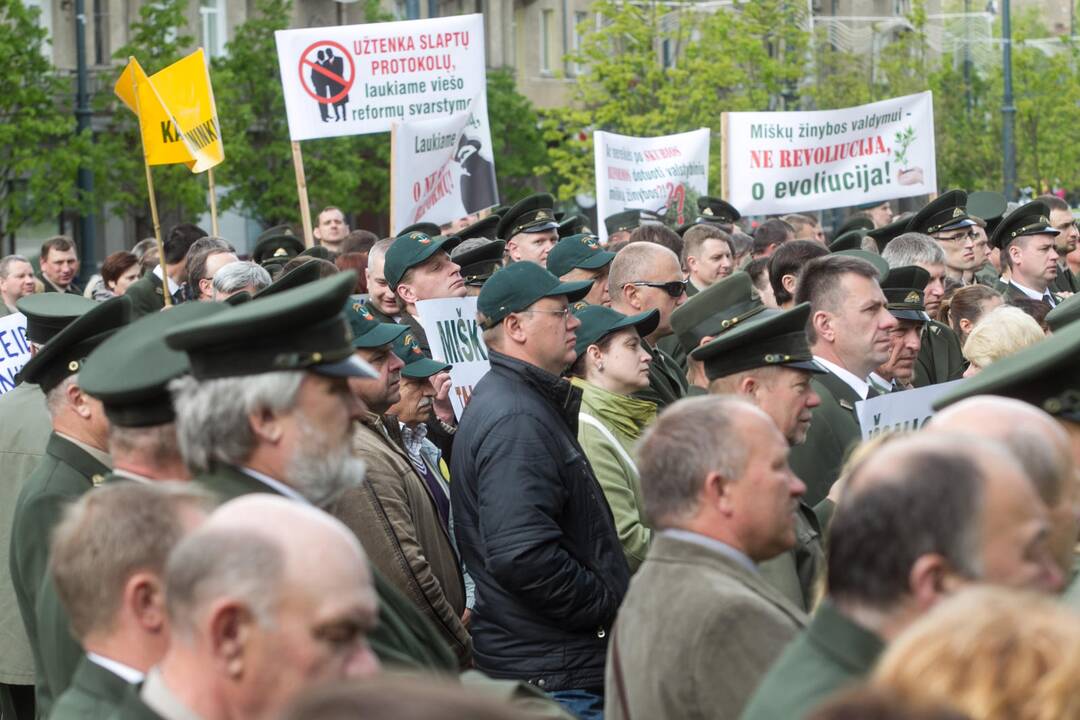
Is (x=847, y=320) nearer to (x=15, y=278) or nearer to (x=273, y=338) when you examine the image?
(x=273, y=338)

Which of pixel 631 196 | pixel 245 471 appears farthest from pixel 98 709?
pixel 631 196

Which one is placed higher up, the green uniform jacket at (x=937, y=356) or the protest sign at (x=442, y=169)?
the protest sign at (x=442, y=169)

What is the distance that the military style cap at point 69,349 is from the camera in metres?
5.38

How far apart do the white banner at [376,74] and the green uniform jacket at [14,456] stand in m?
7.04

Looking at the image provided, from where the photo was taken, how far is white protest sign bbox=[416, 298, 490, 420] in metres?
8.54

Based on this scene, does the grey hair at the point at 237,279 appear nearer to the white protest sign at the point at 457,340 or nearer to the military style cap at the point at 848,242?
the white protest sign at the point at 457,340

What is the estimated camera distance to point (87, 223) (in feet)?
104

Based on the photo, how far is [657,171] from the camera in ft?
55.5

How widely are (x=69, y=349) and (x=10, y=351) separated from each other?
3890 millimetres

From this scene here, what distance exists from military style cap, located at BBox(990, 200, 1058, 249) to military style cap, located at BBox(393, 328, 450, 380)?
224 inches

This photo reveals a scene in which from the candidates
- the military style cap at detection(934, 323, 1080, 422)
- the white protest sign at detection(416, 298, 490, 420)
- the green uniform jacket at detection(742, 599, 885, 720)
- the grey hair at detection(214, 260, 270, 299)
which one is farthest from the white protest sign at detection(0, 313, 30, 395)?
the green uniform jacket at detection(742, 599, 885, 720)

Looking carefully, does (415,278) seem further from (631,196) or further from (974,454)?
→ (631,196)

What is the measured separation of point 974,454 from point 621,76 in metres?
38.8

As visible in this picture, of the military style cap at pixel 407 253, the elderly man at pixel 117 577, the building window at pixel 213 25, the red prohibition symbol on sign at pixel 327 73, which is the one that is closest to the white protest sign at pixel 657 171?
the red prohibition symbol on sign at pixel 327 73
